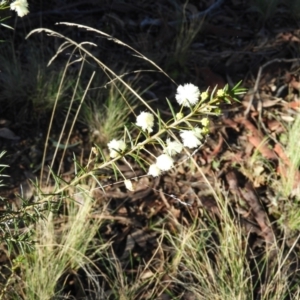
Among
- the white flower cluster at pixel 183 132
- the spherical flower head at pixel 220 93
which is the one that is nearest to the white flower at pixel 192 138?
the white flower cluster at pixel 183 132

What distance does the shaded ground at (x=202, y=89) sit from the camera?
3.47m

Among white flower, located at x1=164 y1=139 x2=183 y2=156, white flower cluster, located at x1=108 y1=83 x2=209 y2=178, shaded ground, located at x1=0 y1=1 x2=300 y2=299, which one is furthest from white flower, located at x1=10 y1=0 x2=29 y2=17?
shaded ground, located at x1=0 y1=1 x2=300 y2=299

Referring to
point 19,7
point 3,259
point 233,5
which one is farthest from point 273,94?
point 19,7

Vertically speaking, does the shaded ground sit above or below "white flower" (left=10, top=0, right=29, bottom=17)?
below

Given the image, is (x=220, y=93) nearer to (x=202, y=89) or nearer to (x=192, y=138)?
(x=192, y=138)

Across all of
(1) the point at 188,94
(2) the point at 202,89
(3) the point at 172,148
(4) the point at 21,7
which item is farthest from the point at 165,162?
(2) the point at 202,89

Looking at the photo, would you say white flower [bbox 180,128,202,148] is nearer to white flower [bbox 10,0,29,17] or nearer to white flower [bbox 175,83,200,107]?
white flower [bbox 175,83,200,107]

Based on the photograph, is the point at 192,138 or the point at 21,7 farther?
the point at 21,7

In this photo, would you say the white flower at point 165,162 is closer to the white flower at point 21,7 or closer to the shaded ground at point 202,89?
the white flower at point 21,7

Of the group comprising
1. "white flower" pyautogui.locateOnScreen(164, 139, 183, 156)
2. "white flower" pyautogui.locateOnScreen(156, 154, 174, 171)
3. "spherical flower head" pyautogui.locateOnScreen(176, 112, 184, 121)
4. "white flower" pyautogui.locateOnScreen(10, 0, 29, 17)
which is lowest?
"white flower" pyautogui.locateOnScreen(156, 154, 174, 171)

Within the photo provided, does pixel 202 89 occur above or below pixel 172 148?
below

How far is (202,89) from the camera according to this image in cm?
417

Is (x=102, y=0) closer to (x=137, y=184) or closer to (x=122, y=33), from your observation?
(x=122, y=33)

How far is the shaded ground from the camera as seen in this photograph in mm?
3473
